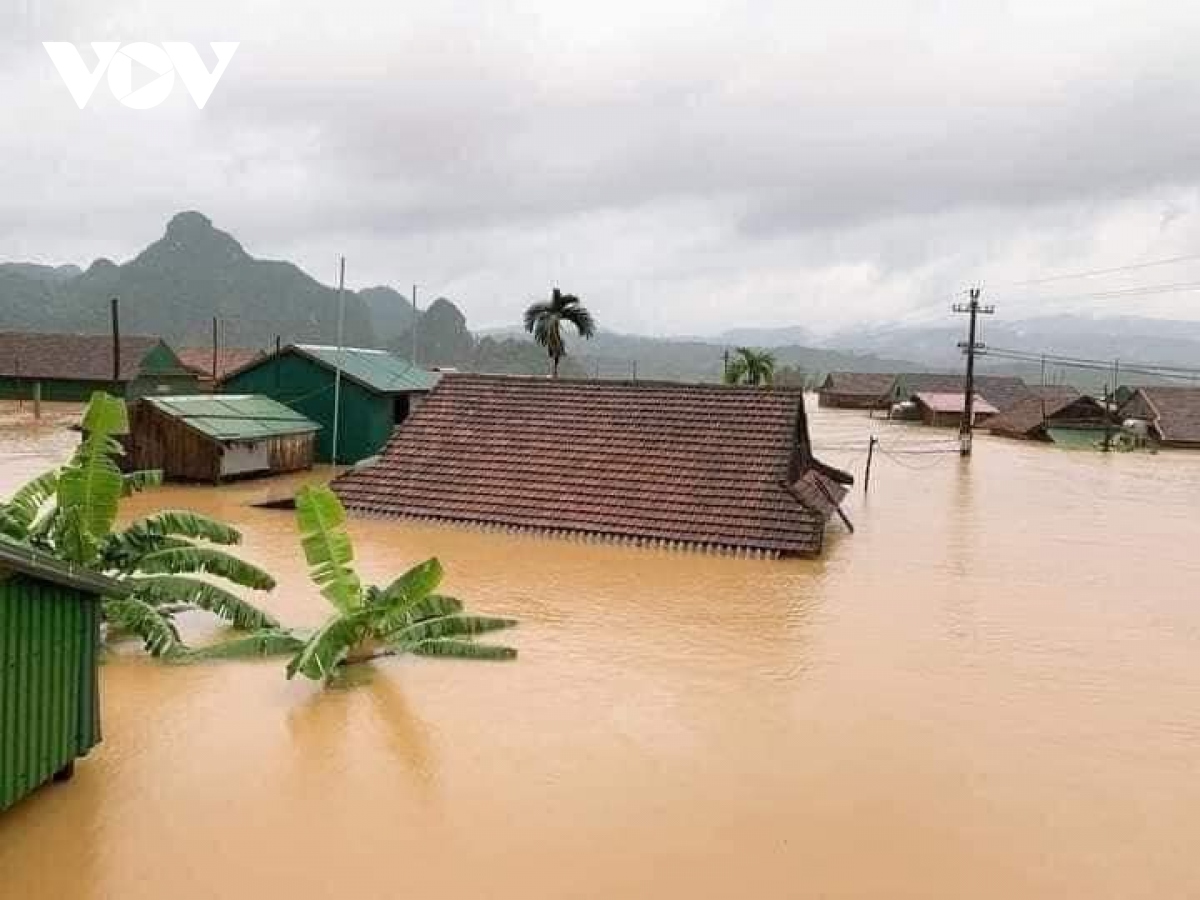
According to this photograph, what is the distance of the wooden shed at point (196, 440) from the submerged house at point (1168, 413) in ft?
143

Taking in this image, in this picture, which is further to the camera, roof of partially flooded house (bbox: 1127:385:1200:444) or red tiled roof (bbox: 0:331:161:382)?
red tiled roof (bbox: 0:331:161:382)

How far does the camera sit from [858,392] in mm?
75375

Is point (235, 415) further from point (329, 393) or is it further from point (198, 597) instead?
point (198, 597)

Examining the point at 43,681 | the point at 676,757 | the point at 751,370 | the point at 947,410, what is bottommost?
the point at 676,757

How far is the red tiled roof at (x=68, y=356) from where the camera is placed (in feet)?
163

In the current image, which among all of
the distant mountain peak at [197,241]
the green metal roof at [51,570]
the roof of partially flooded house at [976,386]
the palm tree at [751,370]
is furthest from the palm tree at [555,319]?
the distant mountain peak at [197,241]

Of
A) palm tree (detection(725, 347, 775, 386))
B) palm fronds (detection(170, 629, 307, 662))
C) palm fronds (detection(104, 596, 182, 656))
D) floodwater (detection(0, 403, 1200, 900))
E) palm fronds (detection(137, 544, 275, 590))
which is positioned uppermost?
palm tree (detection(725, 347, 775, 386))

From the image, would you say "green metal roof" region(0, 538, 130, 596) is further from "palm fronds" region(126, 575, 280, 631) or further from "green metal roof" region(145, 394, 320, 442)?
"green metal roof" region(145, 394, 320, 442)

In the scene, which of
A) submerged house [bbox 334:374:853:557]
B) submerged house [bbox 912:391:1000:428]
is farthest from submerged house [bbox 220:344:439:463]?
submerged house [bbox 912:391:1000:428]

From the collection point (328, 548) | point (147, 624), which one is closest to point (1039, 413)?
point (328, 548)

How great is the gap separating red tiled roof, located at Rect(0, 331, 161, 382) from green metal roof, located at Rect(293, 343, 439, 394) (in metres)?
25.2

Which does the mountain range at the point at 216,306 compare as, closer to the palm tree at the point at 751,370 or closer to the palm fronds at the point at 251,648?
the palm tree at the point at 751,370

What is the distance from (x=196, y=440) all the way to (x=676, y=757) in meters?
18.3

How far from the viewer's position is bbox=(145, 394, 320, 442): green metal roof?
22.8 m
